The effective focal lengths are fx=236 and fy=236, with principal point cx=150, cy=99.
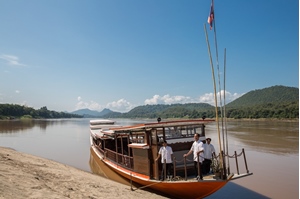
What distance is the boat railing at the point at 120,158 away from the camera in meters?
12.4

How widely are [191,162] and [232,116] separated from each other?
328 ft

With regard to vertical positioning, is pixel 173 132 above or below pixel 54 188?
above

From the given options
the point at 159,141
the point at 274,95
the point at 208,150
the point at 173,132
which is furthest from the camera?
the point at 274,95

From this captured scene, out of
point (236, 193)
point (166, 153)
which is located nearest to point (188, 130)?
point (166, 153)

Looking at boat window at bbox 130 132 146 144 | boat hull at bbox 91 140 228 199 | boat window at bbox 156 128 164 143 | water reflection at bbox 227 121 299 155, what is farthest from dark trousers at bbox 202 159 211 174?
water reflection at bbox 227 121 299 155

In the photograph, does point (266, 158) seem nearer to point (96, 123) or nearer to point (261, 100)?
point (96, 123)

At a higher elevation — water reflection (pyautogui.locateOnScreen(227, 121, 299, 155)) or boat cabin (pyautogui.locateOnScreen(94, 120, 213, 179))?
boat cabin (pyautogui.locateOnScreen(94, 120, 213, 179))

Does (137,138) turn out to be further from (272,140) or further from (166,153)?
(272,140)

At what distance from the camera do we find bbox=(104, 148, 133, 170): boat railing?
12.4 metres

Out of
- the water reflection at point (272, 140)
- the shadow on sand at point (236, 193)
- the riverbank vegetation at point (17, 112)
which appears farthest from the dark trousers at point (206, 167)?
the riverbank vegetation at point (17, 112)

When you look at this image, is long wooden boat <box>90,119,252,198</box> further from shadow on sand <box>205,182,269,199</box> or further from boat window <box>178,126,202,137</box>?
shadow on sand <box>205,182,269,199</box>

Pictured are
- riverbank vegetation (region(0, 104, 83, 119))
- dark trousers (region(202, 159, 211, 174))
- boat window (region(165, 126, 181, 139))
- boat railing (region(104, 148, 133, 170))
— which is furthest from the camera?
riverbank vegetation (region(0, 104, 83, 119))

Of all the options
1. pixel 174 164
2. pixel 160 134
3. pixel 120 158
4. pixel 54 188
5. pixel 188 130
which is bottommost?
pixel 120 158

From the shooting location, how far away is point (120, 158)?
14344 millimetres
